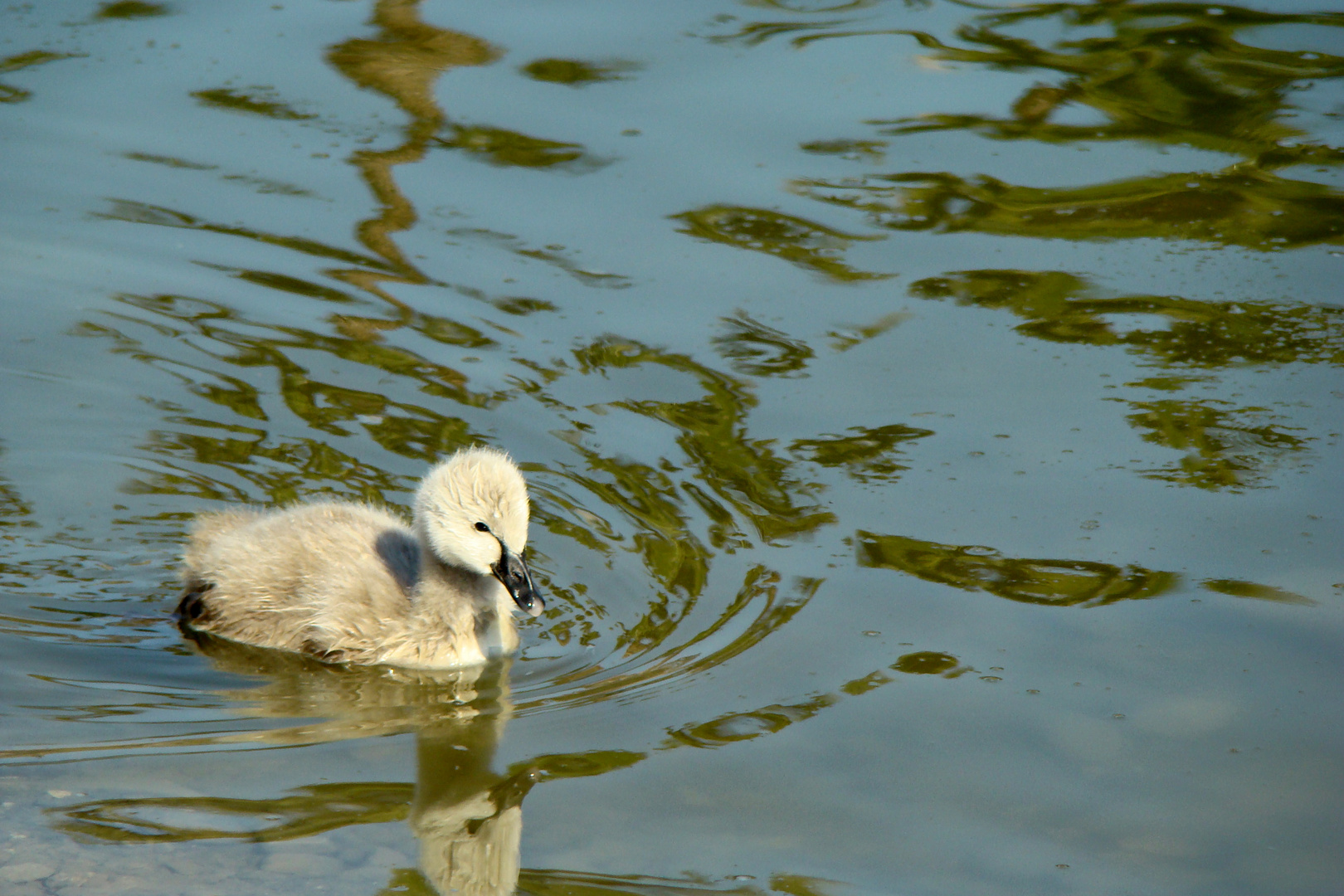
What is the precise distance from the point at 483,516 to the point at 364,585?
55cm

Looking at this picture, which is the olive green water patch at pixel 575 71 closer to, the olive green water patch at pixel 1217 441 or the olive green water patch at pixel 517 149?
the olive green water patch at pixel 517 149

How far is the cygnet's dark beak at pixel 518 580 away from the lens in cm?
478

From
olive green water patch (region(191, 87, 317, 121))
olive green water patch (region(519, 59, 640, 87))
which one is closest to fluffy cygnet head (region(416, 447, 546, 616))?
olive green water patch (region(191, 87, 317, 121))

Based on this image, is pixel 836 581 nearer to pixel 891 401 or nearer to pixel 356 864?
pixel 891 401

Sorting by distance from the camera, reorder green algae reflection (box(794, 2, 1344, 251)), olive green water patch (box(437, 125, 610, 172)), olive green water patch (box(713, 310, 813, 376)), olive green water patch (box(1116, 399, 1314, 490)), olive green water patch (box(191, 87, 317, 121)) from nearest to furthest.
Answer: olive green water patch (box(1116, 399, 1314, 490)) → olive green water patch (box(713, 310, 813, 376)) → green algae reflection (box(794, 2, 1344, 251)) → olive green water patch (box(437, 125, 610, 172)) → olive green water patch (box(191, 87, 317, 121))

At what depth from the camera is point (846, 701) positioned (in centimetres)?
457

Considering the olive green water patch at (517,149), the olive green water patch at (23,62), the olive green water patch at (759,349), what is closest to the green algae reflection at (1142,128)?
the olive green water patch at (517,149)

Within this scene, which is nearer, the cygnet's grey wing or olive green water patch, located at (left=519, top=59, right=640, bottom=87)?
the cygnet's grey wing

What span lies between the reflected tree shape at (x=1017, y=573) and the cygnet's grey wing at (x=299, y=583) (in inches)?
61.4

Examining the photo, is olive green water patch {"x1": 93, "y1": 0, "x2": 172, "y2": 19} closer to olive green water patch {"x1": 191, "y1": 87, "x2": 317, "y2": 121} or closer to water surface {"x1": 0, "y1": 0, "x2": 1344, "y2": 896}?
water surface {"x1": 0, "y1": 0, "x2": 1344, "y2": 896}

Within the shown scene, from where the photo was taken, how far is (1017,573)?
5188 millimetres

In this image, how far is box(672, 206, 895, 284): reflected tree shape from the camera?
23.8 feet

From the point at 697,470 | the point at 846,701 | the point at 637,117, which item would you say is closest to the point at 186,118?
the point at 637,117

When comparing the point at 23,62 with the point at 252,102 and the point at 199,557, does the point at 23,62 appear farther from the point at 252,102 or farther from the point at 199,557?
the point at 199,557
